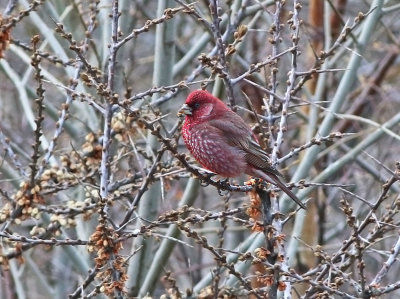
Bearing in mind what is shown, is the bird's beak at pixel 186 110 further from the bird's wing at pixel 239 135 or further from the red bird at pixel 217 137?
the bird's wing at pixel 239 135

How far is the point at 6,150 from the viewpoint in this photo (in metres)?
5.20

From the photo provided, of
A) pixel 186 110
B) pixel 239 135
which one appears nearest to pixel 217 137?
pixel 239 135

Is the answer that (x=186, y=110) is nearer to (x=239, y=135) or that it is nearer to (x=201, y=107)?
(x=201, y=107)

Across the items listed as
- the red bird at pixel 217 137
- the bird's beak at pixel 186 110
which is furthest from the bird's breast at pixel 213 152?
the bird's beak at pixel 186 110

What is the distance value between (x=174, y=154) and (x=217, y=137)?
1533 millimetres

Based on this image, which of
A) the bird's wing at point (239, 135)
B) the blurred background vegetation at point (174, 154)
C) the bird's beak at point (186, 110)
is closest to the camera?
the blurred background vegetation at point (174, 154)

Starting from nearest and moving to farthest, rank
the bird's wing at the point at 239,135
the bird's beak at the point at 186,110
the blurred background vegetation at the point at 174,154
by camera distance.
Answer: the blurred background vegetation at the point at 174,154 → the bird's wing at the point at 239,135 → the bird's beak at the point at 186,110

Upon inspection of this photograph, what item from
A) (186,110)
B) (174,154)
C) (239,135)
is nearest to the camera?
(174,154)

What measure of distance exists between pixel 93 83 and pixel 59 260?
21.4ft

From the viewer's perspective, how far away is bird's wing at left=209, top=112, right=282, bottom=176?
498 centimetres

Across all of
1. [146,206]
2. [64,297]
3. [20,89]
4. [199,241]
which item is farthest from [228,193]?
[64,297]

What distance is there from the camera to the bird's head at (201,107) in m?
5.11

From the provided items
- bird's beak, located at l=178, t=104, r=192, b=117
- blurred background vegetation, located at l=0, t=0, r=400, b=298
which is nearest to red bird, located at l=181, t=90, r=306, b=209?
bird's beak, located at l=178, t=104, r=192, b=117

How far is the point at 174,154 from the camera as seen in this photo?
12.2ft
